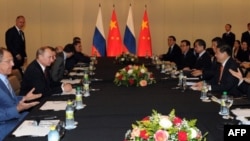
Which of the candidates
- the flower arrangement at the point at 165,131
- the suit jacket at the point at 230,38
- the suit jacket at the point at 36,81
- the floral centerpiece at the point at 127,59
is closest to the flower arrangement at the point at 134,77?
the suit jacket at the point at 36,81

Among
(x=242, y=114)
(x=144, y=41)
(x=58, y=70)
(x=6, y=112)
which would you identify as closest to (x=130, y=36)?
(x=144, y=41)

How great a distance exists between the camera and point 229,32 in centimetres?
1075

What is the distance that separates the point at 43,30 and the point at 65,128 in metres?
9.05

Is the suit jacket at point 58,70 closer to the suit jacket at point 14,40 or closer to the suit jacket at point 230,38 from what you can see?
the suit jacket at point 14,40

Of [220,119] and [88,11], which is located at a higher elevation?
[88,11]

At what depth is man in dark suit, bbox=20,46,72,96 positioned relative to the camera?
153 inches

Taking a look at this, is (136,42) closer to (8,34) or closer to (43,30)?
(43,30)

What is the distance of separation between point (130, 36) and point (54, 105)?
751 cm

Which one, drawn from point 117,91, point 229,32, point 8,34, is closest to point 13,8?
point 8,34

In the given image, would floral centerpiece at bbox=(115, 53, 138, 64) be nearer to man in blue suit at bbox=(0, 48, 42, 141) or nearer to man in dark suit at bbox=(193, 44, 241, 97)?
man in dark suit at bbox=(193, 44, 241, 97)

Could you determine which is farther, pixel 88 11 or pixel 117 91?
pixel 88 11

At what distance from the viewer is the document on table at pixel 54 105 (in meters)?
3.14

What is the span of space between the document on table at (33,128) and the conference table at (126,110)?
0.08 metres

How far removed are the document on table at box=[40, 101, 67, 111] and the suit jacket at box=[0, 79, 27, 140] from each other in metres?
0.27
